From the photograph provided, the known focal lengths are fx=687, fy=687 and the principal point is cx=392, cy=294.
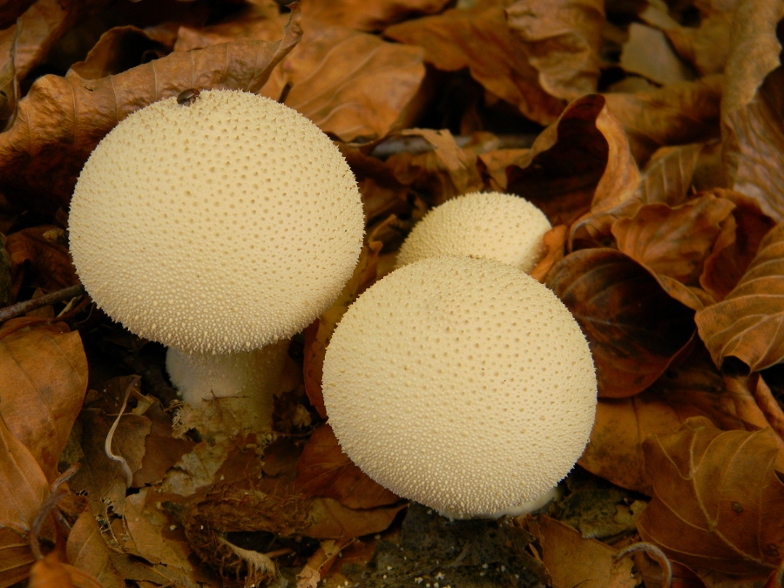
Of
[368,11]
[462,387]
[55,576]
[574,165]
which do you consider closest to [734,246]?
[574,165]

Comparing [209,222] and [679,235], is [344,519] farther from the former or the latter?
[679,235]

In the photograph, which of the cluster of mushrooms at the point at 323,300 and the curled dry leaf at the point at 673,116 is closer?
the cluster of mushrooms at the point at 323,300

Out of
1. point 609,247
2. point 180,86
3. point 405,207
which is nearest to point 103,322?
point 180,86

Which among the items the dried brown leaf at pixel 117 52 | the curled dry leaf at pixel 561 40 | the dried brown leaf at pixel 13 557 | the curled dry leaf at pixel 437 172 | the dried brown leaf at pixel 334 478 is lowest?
the dried brown leaf at pixel 334 478

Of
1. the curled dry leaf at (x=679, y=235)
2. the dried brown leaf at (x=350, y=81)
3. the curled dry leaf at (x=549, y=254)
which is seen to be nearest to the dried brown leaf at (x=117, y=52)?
the dried brown leaf at (x=350, y=81)

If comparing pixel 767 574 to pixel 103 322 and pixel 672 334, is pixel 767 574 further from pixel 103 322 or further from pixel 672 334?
pixel 103 322

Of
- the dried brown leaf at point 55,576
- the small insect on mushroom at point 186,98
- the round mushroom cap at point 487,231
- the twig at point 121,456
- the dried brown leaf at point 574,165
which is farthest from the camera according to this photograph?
the dried brown leaf at point 574,165

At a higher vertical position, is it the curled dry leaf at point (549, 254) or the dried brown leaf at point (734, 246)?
the curled dry leaf at point (549, 254)

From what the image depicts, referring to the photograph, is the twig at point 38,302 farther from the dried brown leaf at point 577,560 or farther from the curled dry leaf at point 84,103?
the dried brown leaf at point 577,560

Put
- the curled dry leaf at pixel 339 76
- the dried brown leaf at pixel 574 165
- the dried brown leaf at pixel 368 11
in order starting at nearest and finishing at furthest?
the dried brown leaf at pixel 574 165, the curled dry leaf at pixel 339 76, the dried brown leaf at pixel 368 11
